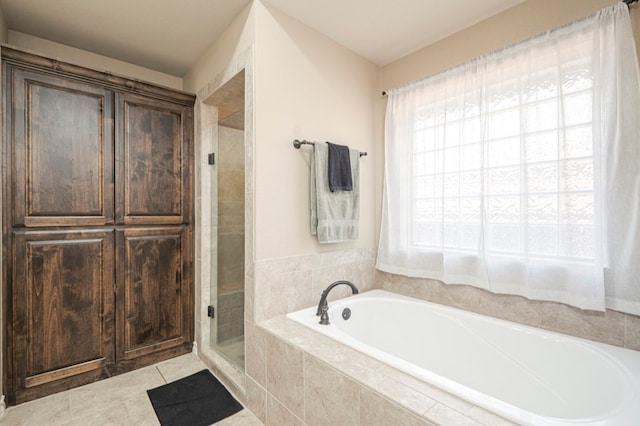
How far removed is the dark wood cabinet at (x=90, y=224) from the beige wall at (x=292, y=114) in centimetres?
102

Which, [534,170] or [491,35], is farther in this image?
[491,35]

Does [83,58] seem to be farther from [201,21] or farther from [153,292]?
[153,292]

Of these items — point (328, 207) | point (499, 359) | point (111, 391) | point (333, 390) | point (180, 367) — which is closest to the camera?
point (333, 390)

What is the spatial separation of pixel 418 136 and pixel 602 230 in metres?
1.22

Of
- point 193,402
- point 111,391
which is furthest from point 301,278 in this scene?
point 111,391

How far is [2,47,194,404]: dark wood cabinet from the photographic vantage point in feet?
5.92

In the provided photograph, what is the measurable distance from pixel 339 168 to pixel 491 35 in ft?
4.21

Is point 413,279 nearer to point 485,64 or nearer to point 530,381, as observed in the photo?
point 530,381

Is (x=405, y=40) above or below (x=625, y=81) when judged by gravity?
above

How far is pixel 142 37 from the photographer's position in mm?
2146

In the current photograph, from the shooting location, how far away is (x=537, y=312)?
1694 millimetres

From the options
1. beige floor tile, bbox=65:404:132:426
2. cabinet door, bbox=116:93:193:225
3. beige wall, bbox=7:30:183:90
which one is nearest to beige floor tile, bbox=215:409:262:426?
beige floor tile, bbox=65:404:132:426

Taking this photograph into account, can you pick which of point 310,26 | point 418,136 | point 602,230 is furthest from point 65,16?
point 602,230

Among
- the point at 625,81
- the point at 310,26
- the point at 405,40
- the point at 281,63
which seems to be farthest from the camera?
the point at 405,40
